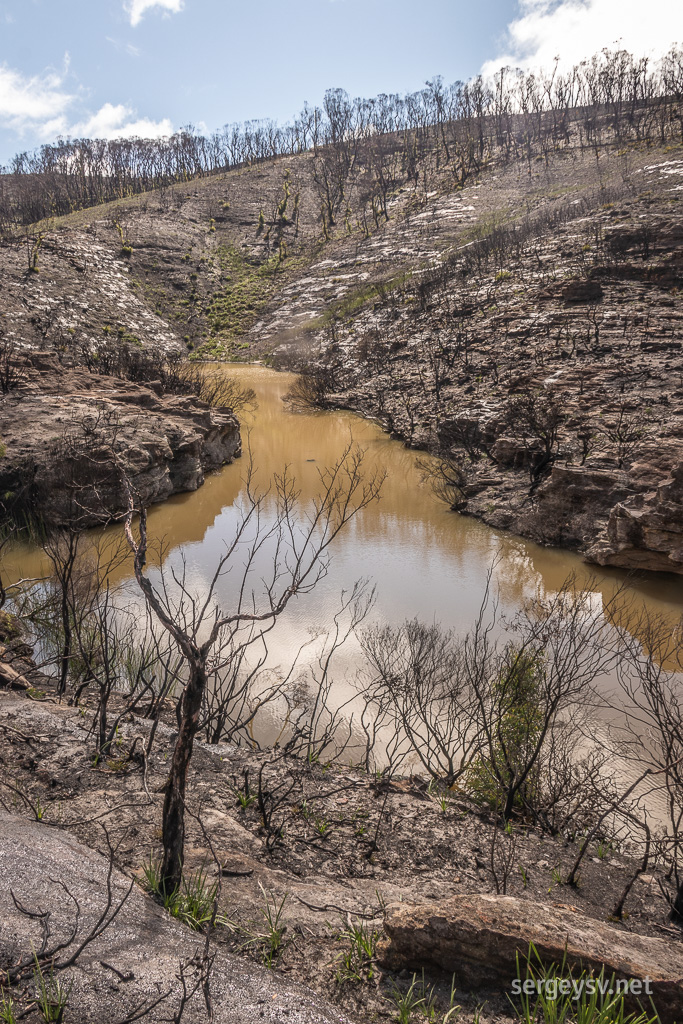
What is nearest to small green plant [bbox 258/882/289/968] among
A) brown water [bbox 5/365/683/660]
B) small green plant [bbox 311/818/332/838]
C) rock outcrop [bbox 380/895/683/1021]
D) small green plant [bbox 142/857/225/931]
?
small green plant [bbox 142/857/225/931]

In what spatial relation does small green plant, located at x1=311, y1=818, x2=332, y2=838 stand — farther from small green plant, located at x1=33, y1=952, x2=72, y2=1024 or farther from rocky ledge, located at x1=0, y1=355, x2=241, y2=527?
rocky ledge, located at x1=0, y1=355, x2=241, y2=527

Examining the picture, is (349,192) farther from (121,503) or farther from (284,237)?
(121,503)

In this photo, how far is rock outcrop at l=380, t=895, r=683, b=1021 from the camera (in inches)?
131

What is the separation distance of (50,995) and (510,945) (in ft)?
8.54

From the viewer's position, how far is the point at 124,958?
11.1ft

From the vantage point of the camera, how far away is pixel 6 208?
263 ft

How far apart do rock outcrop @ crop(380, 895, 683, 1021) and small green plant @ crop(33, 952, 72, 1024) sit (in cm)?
194

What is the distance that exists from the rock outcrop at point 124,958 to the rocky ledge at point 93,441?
37.0ft

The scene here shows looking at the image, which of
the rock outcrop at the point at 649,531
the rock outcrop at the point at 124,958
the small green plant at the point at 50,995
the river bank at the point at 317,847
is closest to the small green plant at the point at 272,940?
the river bank at the point at 317,847

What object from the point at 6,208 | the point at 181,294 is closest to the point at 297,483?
the point at 181,294

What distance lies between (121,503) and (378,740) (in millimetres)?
13261

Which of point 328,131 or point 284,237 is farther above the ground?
point 328,131

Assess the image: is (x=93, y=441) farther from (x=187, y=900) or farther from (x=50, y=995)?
(x=50, y=995)

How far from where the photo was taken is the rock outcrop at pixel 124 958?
3.10 meters
